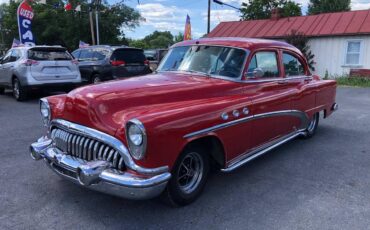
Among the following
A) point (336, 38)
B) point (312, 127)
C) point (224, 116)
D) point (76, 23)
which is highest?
point (76, 23)

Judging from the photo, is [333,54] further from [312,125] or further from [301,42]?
[312,125]

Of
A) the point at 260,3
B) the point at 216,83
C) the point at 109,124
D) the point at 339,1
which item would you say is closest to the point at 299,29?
the point at 260,3

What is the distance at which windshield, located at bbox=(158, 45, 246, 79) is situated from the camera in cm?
456

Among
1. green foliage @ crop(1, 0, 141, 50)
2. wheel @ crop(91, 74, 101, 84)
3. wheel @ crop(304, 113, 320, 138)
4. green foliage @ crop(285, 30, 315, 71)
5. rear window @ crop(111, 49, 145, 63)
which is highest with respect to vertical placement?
green foliage @ crop(1, 0, 141, 50)

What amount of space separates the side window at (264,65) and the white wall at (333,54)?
14826 mm

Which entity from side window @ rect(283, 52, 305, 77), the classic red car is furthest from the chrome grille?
side window @ rect(283, 52, 305, 77)

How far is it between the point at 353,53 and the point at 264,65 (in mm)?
15518

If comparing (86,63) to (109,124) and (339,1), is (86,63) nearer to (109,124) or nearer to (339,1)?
(109,124)

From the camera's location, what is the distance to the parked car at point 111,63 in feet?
39.1

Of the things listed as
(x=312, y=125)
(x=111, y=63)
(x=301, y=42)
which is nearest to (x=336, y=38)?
(x=301, y=42)

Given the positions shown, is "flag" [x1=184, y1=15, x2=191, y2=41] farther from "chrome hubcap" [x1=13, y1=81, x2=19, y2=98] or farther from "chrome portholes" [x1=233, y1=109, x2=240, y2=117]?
"chrome portholes" [x1=233, y1=109, x2=240, y2=117]

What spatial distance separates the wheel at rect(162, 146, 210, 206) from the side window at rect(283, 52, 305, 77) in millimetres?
2435

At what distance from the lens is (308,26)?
20.1 m

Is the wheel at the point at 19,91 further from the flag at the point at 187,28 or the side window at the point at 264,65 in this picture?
the flag at the point at 187,28
